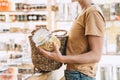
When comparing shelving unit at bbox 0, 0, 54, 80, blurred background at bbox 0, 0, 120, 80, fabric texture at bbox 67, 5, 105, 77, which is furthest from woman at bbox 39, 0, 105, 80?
shelving unit at bbox 0, 0, 54, 80

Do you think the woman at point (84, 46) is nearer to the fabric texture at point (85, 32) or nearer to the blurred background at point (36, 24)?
the fabric texture at point (85, 32)

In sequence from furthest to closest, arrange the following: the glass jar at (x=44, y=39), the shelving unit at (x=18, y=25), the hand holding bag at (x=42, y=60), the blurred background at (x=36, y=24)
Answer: the shelving unit at (x=18, y=25) < the blurred background at (x=36, y=24) < the hand holding bag at (x=42, y=60) < the glass jar at (x=44, y=39)

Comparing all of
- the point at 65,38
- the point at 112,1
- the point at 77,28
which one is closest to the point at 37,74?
the point at 65,38

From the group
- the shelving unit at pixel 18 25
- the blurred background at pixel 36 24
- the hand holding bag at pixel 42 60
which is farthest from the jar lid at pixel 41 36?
the shelving unit at pixel 18 25

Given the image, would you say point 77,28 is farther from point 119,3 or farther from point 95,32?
point 119,3

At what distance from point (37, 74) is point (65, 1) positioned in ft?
6.34

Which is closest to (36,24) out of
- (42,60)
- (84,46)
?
(42,60)

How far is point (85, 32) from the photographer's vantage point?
150 centimetres

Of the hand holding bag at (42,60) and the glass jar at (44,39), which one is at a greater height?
the glass jar at (44,39)

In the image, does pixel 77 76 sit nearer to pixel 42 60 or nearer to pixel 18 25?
pixel 42 60

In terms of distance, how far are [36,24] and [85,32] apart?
3103mm

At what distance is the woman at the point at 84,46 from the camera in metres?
1.48

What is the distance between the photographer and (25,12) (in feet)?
14.9

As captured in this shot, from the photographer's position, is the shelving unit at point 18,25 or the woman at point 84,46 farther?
the shelving unit at point 18,25
